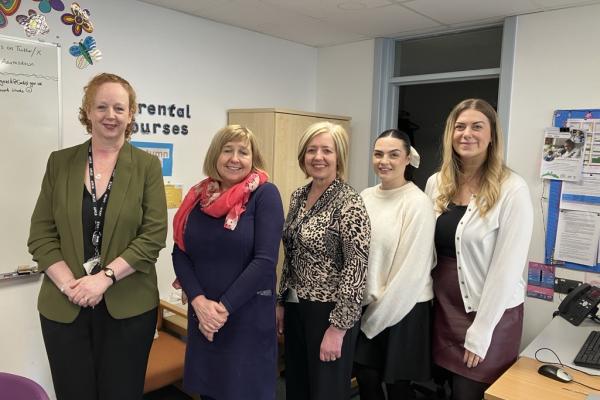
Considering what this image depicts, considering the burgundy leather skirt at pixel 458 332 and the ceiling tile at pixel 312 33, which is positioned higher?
the ceiling tile at pixel 312 33

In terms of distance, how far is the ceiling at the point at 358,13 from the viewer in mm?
2658

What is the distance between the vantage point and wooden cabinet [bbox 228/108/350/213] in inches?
124

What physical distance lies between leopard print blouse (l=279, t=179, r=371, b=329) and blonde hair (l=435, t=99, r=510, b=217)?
43 cm

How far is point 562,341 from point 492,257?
71 cm

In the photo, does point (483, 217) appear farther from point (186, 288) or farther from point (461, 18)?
point (461, 18)

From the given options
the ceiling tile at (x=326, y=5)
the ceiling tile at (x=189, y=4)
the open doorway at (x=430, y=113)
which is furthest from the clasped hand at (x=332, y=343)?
the open doorway at (x=430, y=113)

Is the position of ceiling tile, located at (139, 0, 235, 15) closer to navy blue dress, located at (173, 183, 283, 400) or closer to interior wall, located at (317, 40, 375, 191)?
interior wall, located at (317, 40, 375, 191)

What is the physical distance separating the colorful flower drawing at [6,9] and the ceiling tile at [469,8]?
2.02 m

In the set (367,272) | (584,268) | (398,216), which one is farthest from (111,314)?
(584,268)

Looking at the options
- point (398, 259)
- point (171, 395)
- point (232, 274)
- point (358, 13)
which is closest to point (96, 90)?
point (232, 274)

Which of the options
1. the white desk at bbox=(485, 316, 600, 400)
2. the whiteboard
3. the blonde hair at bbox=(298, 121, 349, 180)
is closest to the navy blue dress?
the blonde hair at bbox=(298, 121, 349, 180)

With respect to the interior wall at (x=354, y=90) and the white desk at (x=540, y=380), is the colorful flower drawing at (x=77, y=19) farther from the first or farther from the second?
the white desk at (x=540, y=380)

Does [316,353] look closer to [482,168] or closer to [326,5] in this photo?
[482,168]

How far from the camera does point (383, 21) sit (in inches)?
120
